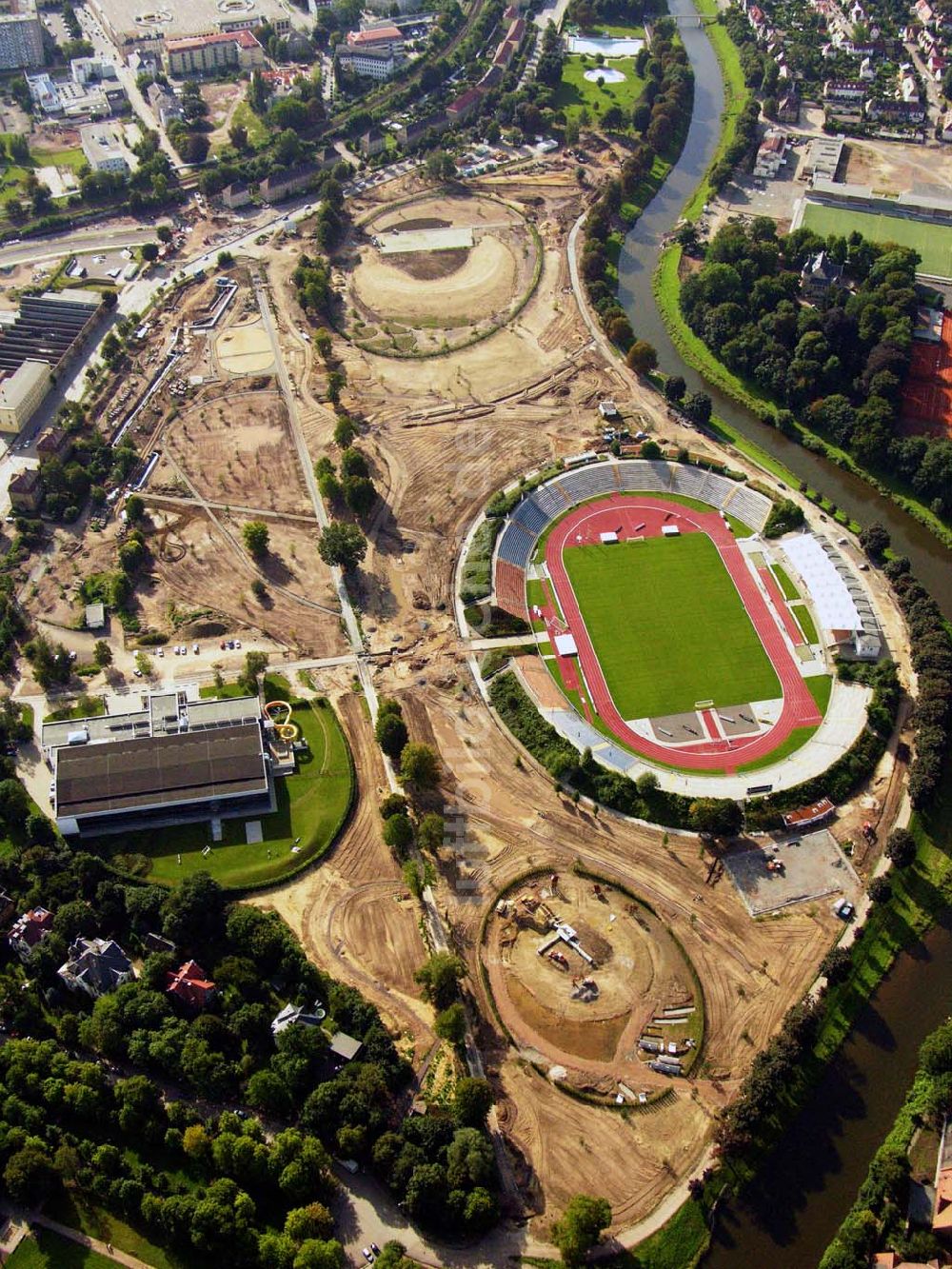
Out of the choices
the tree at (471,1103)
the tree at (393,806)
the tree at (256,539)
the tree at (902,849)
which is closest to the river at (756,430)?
the tree at (902,849)

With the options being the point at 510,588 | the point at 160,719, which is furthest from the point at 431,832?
the point at 510,588

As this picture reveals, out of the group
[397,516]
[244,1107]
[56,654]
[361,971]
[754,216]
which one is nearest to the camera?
[244,1107]

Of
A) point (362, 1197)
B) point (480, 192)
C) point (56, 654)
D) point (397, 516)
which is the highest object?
point (480, 192)

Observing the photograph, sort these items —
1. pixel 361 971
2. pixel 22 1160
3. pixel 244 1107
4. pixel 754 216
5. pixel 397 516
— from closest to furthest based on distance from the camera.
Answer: pixel 22 1160, pixel 244 1107, pixel 361 971, pixel 397 516, pixel 754 216

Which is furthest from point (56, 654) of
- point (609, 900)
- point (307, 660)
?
point (609, 900)

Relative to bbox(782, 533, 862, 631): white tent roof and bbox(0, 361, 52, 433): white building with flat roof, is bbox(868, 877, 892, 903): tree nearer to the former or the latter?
bbox(782, 533, 862, 631): white tent roof

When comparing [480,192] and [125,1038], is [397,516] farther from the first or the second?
[480,192]

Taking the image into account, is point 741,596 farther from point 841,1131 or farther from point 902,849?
point 841,1131
